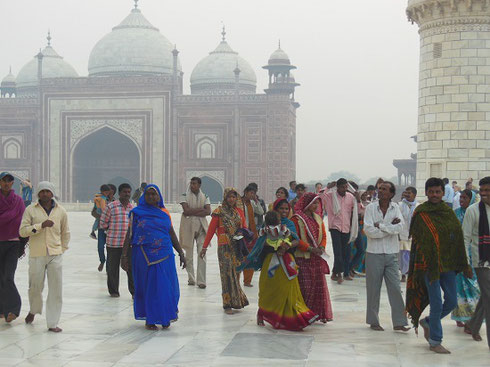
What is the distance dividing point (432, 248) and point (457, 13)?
953 centimetres

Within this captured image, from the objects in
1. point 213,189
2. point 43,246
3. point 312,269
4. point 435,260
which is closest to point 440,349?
point 435,260

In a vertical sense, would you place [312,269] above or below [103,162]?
below

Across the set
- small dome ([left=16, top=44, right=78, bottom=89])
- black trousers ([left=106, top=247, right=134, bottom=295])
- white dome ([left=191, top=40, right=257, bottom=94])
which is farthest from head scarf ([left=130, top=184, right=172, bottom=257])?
small dome ([left=16, top=44, right=78, bottom=89])

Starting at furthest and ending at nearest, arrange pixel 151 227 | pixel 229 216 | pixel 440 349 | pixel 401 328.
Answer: pixel 229 216 → pixel 151 227 → pixel 401 328 → pixel 440 349

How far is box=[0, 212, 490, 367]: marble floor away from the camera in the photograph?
4680 mm

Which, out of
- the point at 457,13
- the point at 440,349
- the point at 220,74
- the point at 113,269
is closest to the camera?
the point at 440,349

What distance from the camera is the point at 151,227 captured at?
5766 millimetres

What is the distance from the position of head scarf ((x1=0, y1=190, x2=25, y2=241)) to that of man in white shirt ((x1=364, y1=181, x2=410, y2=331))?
2.64 m

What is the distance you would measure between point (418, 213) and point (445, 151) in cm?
901

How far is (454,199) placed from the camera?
11828 millimetres

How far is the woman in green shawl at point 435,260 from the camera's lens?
4945mm

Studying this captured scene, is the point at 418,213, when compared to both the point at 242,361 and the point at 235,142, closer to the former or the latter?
the point at 242,361

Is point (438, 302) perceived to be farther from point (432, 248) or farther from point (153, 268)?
point (153, 268)

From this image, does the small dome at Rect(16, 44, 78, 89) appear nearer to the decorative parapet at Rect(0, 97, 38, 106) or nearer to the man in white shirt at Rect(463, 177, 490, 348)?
the decorative parapet at Rect(0, 97, 38, 106)
